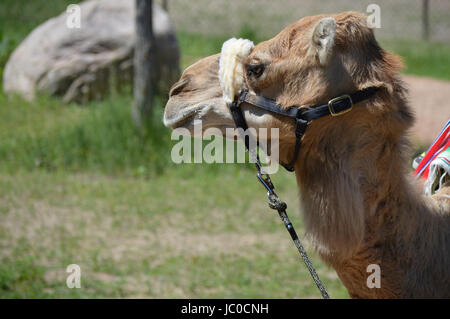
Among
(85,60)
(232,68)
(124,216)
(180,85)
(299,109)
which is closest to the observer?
(299,109)

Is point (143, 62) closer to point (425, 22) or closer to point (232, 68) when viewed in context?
point (232, 68)

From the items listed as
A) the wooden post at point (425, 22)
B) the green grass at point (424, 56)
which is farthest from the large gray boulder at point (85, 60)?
the wooden post at point (425, 22)

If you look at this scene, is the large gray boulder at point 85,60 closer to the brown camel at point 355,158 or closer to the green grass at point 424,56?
the green grass at point 424,56

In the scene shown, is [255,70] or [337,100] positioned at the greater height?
[255,70]

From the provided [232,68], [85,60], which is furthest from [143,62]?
[232,68]

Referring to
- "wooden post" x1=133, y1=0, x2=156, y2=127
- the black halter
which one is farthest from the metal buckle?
"wooden post" x1=133, y1=0, x2=156, y2=127

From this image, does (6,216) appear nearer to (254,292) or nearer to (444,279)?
(254,292)

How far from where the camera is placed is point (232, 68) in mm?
2506

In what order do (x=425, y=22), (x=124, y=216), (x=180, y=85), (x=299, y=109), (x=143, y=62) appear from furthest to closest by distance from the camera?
(x=425, y=22) → (x=143, y=62) → (x=124, y=216) → (x=180, y=85) → (x=299, y=109)

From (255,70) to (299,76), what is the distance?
0.70 ft

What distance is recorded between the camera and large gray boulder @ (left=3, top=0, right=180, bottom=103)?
30.5 ft

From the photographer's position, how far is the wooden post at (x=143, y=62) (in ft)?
25.3

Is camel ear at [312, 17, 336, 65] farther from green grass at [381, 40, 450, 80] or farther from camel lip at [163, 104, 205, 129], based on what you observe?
green grass at [381, 40, 450, 80]
